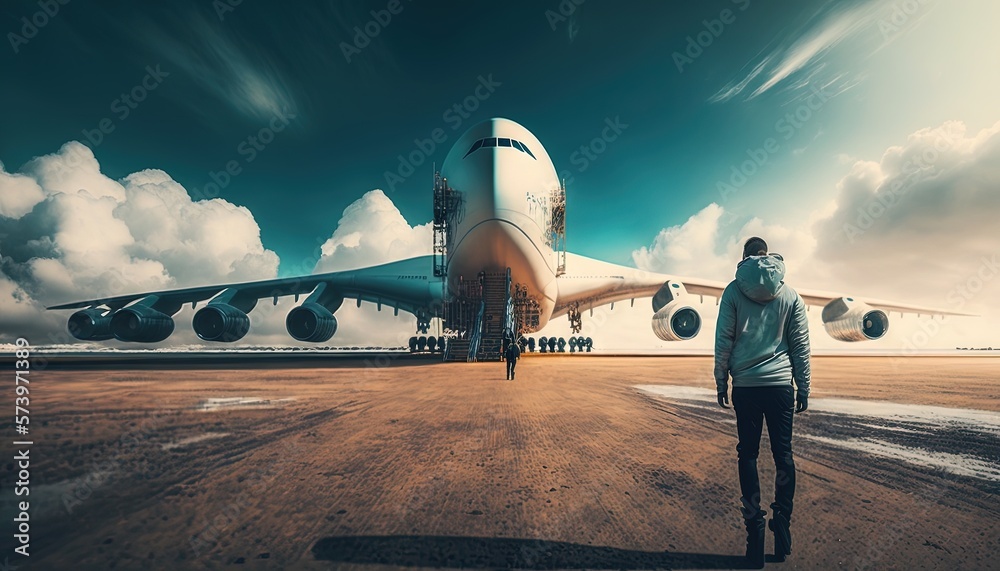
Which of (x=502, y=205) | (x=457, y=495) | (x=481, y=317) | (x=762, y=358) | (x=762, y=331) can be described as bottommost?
(x=457, y=495)

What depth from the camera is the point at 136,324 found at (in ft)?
60.0

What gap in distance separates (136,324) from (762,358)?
23769 mm

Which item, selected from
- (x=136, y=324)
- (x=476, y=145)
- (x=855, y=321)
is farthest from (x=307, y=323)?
(x=855, y=321)

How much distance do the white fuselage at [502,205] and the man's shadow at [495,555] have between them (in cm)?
1300

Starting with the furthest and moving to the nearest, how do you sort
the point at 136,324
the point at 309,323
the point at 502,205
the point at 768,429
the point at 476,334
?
1. the point at 136,324
2. the point at 309,323
3. the point at 476,334
4. the point at 502,205
5. the point at 768,429

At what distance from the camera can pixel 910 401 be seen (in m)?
6.56

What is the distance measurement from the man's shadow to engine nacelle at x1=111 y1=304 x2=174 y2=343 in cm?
2243

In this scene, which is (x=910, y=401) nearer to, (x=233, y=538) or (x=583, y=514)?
(x=583, y=514)

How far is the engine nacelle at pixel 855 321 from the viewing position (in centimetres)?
1897

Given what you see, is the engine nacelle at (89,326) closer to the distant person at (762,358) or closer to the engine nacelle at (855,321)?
the distant person at (762,358)

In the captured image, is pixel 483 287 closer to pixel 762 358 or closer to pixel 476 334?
pixel 476 334

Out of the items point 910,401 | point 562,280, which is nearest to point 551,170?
point 562,280

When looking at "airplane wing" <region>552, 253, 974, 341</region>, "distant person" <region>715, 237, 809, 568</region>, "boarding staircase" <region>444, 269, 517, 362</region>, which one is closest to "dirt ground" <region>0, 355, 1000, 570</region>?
"distant person" <region>715, 237, 809, 568</region>

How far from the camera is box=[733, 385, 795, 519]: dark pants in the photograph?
2.00 meters
